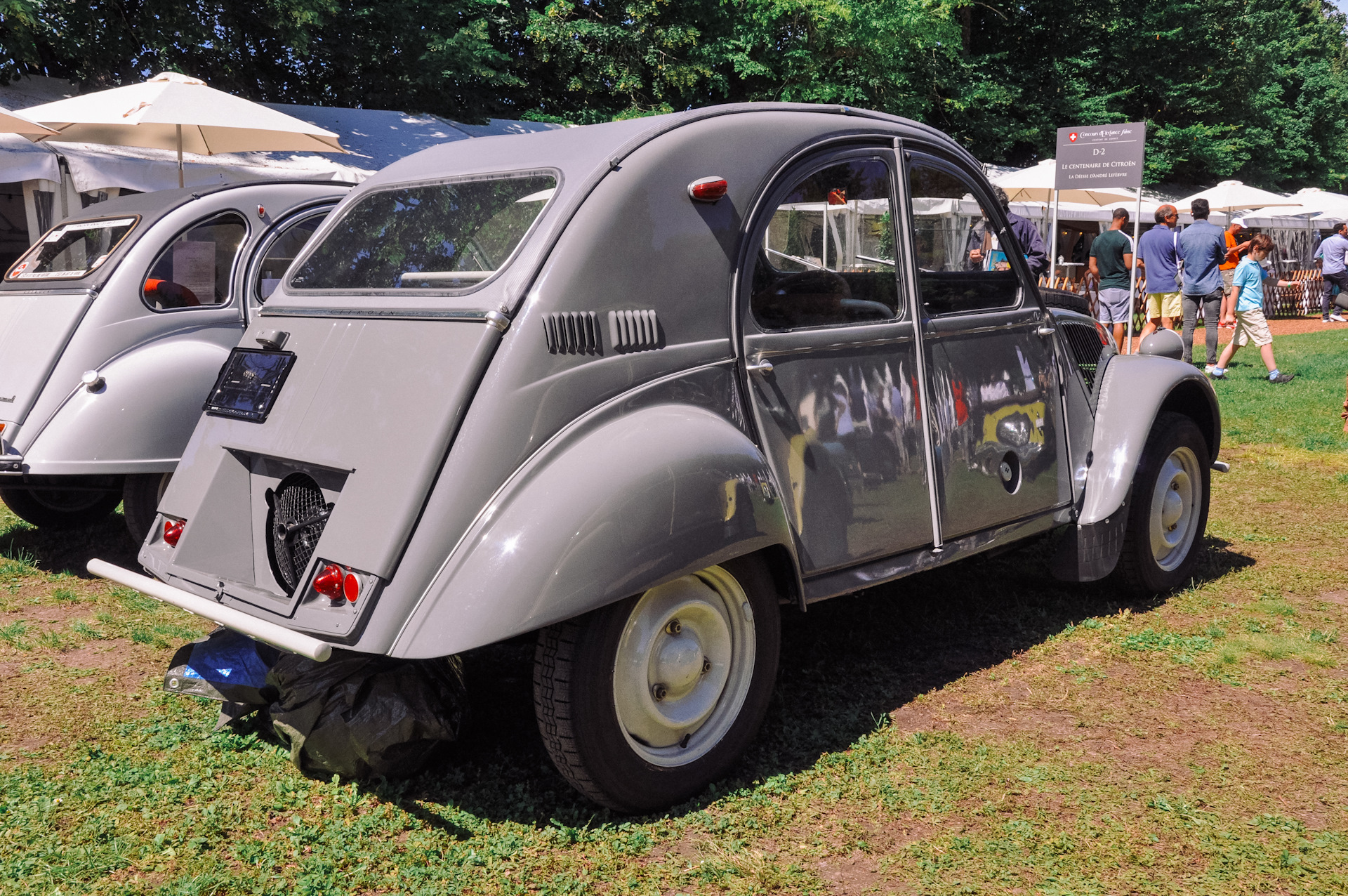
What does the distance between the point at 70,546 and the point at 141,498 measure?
3.88 ft

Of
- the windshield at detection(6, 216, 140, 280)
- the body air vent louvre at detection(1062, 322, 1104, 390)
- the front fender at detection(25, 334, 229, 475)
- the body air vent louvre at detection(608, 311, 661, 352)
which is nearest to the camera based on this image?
the body air vent louvre at detection(608, 311, 661, 352)

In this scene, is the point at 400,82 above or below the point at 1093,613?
above

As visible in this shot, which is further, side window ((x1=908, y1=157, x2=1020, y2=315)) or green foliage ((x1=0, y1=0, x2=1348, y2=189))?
green foliage ((x1=0, y1=0, x2=1348, y2=189))

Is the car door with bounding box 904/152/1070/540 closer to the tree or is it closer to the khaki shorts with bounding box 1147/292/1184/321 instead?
the khaki shorts with bounding box 1147/292/1184/321

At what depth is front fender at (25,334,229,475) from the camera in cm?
518

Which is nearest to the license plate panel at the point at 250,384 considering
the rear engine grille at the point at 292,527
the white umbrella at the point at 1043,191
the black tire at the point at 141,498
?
the rear engine grille at the point at 292,527

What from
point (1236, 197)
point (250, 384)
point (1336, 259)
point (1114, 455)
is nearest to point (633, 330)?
point (250, 384)

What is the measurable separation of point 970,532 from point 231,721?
110 inches

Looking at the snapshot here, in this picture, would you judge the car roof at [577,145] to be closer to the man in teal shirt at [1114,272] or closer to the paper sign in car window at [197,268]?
the paper sign in car window at [197,268]

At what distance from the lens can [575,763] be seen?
292 cm

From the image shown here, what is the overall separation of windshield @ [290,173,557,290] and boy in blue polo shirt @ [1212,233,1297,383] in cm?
1145

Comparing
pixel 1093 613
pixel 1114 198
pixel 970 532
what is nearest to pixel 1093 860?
pixel 970 532

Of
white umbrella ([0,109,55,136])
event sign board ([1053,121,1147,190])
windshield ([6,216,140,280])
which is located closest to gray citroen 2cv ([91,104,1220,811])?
windshield ([6,216,140,280])

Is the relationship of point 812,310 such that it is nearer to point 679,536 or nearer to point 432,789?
point 679,536
